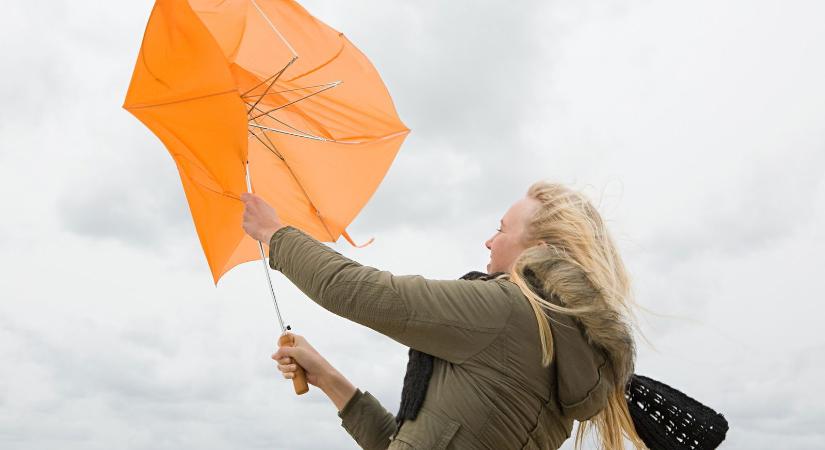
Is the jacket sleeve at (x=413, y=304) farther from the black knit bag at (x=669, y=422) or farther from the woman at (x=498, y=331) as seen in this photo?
the black knit bag at (x=669, y=422)

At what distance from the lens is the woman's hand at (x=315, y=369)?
14.8 feet

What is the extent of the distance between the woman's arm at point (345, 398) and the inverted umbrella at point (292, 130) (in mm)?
815

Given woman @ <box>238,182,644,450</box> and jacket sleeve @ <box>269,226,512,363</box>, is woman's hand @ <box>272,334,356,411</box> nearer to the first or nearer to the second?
woman @ <box>238,182,644,450</box>

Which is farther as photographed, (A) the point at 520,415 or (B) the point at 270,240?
(B) the point at 270,240

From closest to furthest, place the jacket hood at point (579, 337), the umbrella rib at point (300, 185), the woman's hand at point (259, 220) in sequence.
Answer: the jacket hood at point (579, 337) → the woman's hand at point (259, 220) → the umbrella rib at point (300, 185)

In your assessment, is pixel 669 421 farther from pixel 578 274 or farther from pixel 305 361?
pixel 305 361

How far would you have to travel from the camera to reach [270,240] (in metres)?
3.78

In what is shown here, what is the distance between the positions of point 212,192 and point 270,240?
55.4 inches

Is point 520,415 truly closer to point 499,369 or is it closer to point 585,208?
point 499,369

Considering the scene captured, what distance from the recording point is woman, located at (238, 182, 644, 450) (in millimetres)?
3400

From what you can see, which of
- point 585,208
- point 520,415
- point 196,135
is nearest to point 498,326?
point 520,415

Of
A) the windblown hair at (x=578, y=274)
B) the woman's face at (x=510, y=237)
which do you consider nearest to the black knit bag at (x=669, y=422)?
the windblown hair at (x=578, y=274)

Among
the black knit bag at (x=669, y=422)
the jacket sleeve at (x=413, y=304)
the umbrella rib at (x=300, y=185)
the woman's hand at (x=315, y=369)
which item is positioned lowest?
the jacket sleeve at (x=413, y=304)

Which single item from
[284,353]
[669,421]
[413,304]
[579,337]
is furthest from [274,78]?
[669,421]
